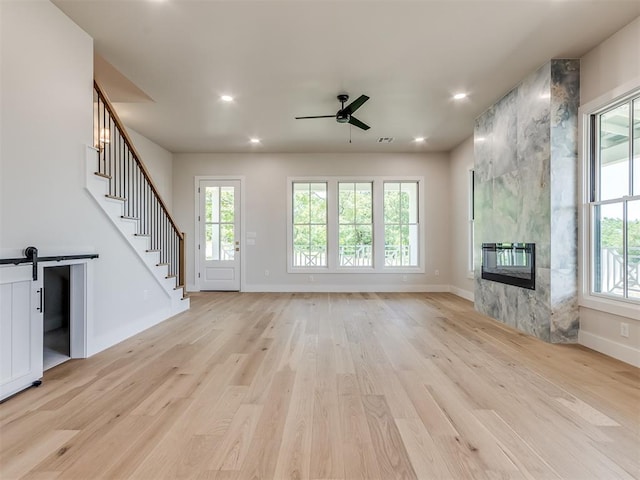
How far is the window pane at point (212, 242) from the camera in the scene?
6812mm

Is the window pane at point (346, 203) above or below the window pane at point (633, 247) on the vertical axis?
above

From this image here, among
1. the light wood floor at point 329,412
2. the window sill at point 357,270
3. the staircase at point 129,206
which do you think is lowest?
the light wood floor at point 329,412

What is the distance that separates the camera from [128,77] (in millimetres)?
3664

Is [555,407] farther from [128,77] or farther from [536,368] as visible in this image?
[128,77]

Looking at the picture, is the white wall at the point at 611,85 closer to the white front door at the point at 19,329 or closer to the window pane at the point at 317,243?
the window pane at the point at 317,243

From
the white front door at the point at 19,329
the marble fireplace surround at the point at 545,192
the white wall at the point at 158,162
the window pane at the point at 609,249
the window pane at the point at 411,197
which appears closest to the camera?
the white front door at the point at 19,329

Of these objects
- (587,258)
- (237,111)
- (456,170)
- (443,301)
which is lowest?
(443,301)

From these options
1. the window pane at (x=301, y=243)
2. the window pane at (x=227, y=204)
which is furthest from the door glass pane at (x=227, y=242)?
the window pane at (x=301, y=243)

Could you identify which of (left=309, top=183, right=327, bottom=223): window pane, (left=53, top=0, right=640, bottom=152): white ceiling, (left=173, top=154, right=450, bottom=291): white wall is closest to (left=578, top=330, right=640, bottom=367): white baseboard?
(left=53, top=0, right=640, bottom=152): white ceiling

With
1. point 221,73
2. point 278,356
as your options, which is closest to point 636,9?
point 221,73

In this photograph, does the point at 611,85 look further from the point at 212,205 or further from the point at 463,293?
the point at 212,205

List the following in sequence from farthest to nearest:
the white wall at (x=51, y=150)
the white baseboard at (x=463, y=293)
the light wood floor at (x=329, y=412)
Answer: the white baseboard at (x=463, y=293) → the white wall at (x=51, y=150) → the light wood floor at (x=329, y=412)

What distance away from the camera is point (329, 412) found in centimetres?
193

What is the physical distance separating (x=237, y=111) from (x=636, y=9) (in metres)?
4.26
